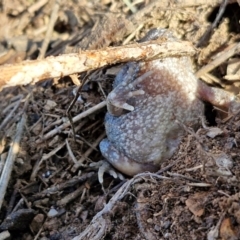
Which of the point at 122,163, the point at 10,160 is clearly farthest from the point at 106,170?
the point at 10,160

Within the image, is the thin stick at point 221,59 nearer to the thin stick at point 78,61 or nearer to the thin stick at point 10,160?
the thin stick at point 78,61

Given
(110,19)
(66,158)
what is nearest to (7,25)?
(110,19)

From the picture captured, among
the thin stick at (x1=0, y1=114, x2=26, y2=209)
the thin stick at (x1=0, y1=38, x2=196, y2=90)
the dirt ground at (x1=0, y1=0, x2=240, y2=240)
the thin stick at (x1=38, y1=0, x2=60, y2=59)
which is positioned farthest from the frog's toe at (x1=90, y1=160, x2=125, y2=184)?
the thin stick at (x1=38, y1=0, x2=60, y2=59)

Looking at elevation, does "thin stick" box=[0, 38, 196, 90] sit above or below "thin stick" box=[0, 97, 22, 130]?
above

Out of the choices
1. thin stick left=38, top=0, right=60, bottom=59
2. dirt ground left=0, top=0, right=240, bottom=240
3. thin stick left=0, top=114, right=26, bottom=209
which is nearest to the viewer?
dirt ground left=0, top=0, right=240, bottom=240

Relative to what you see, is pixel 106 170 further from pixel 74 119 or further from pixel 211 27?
pixel 211 27

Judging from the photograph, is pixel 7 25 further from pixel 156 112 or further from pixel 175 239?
pixel 175 239

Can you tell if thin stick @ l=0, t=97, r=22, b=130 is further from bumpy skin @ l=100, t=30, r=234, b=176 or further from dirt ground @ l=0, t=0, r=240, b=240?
bumpy skin @ l=100, t=30, r=234, b=176
